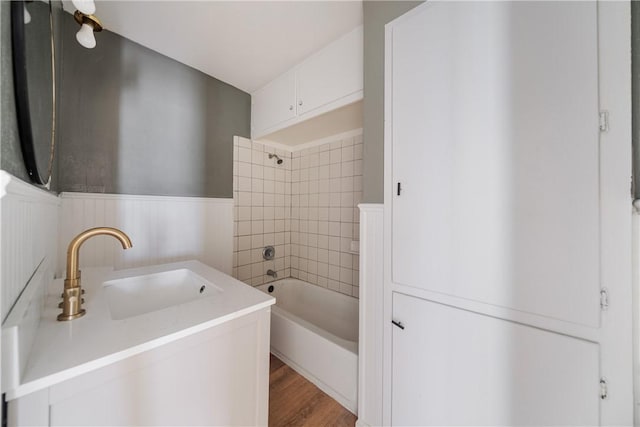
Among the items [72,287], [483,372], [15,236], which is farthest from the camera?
[483,372]

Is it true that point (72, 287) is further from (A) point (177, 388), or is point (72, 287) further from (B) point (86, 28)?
(B) point (86, 28)

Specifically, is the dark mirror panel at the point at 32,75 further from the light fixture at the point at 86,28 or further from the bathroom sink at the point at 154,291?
the bathroom sink at the point at 154,291

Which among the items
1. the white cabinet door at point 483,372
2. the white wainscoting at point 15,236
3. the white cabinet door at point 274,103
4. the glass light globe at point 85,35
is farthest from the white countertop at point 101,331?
the white cabinet door at point 274,103

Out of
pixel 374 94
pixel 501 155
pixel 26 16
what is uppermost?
pixel 374 94

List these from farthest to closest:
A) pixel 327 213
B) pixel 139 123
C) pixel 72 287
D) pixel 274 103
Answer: pixel 327 213 → pixel 274 103 → pixel 139 123 → pixel 72 287

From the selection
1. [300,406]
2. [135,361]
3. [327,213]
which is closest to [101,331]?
[135,361]

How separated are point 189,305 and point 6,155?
0.60 m

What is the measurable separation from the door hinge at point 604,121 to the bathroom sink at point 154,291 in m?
1.41

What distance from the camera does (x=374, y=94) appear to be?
1.17 metres

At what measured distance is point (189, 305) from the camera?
0.80m

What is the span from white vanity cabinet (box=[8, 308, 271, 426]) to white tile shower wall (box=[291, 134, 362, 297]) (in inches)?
53.1

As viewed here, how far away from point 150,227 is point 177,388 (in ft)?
4.38

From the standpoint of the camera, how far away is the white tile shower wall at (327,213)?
82.9 inches

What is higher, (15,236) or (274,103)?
(274,103)
